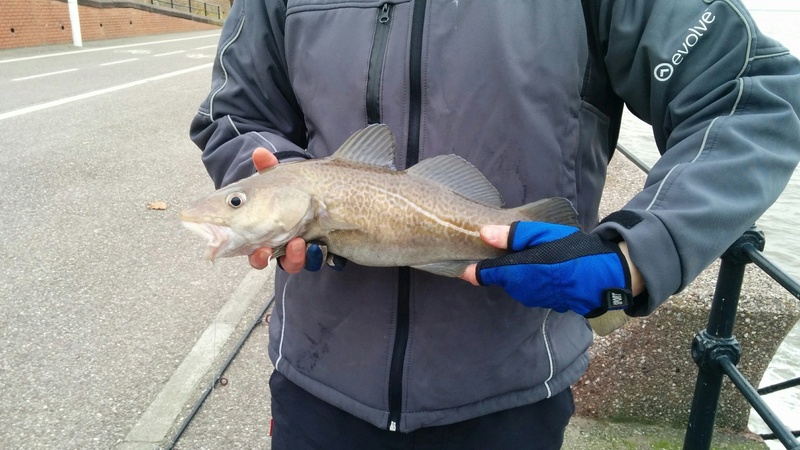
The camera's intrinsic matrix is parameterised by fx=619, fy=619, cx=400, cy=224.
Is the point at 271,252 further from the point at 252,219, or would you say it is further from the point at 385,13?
the point at 385,13

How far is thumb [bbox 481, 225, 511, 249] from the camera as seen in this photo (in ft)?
5.44

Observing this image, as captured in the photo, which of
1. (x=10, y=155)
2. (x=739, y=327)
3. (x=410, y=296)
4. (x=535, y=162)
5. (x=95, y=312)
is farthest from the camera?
(x=10, y=155)

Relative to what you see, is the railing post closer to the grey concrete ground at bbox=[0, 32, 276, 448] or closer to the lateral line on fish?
the lateral line on fish

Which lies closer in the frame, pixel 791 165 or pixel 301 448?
pixel 791 165

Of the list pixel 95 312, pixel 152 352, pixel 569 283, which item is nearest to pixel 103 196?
pixel 95 312

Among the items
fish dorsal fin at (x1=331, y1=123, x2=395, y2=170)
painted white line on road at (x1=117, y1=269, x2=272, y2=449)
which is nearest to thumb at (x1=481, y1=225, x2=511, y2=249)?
fish dorsal fin at (x1=331, y1=123, x2=395, y2=170)

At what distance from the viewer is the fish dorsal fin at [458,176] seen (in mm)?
1730

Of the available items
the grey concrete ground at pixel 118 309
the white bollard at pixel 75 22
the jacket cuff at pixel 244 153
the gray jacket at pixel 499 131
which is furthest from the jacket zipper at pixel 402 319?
the white bollard at pixel 75 22

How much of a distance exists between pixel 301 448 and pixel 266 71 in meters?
1.24

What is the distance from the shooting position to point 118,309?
434 centimetres

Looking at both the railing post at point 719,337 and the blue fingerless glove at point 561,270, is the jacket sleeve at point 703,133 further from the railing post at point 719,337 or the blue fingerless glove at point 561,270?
the railing post at point 719,337

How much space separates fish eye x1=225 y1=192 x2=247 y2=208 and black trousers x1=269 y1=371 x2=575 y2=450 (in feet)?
2.10

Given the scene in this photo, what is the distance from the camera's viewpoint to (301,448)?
202cm

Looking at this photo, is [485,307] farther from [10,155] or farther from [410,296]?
[10,155]
